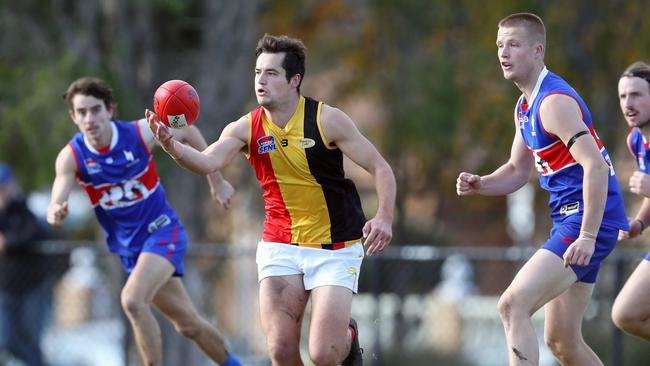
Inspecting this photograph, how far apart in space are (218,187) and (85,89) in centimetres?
121

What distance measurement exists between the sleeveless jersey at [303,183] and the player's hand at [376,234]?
53 centimetres

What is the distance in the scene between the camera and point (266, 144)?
6887mm

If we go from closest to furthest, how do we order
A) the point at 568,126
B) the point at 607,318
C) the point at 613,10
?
the point at 568,126, the point at 607,318, the point at 613,10

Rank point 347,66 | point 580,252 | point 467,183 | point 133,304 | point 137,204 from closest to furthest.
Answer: point 580,252 → point 467,183 → point 133,304 → point 137,204 → point 347,66

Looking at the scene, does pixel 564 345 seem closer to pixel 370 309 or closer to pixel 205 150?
pixel 205 150

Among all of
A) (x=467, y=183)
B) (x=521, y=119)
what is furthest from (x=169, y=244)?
Answer: (x=521, y=119)

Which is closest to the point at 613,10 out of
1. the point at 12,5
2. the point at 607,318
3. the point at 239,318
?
the point at 607,318

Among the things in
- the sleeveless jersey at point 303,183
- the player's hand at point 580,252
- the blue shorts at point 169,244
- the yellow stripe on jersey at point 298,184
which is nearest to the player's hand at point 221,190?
the blue shorts at point 169,244

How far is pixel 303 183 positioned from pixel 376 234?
0.72 meters

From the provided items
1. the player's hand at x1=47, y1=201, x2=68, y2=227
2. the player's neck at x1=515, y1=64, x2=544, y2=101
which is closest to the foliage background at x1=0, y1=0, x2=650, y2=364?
the player's hand at x1=47, y1=201, x2=68, y2=227

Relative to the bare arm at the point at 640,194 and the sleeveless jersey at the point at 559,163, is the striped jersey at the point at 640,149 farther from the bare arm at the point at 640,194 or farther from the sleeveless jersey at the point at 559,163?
the sleeveless jersey at the point at 559,163

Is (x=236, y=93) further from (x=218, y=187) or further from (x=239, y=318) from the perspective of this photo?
(x=218, y=187)

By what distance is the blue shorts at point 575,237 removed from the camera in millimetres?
6496

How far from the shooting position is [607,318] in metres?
11.6
